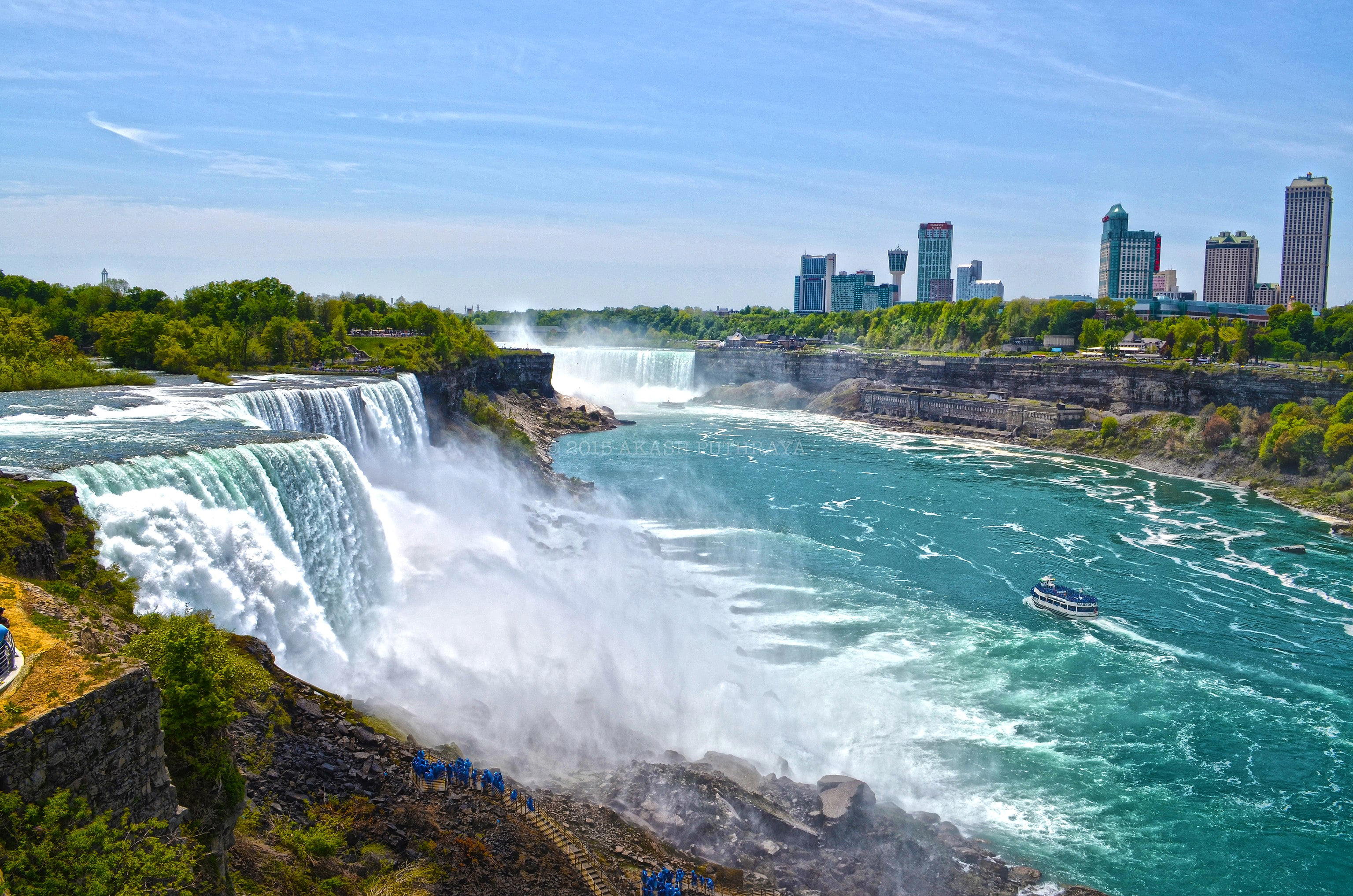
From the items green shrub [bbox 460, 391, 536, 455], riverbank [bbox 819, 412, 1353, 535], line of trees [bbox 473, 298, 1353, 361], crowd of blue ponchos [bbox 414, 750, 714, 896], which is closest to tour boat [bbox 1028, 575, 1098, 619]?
crowd of blue ponchos [bbox 414, 750, 714, 896]

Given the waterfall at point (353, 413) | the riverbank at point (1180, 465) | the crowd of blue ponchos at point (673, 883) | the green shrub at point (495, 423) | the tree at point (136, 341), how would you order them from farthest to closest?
the green shrub at point (495, 423)
the riverbank at point (1180, 465)
the tree at point (136, 341)
the waterfall at point (353, 413)
the crowd of blue ponchos at point (673, 883)

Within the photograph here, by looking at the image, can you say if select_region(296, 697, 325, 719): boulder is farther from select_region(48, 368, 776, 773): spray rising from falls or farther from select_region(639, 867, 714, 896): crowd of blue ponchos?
select_region(639, 867, 714, 896): crowd of blue ponchos

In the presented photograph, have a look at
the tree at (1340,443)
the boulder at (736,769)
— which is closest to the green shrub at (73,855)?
the boulder at (736,769)

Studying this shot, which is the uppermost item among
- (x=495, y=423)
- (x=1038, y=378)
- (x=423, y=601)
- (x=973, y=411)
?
(x=1038, y=378)

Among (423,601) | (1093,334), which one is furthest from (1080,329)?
(423,601)

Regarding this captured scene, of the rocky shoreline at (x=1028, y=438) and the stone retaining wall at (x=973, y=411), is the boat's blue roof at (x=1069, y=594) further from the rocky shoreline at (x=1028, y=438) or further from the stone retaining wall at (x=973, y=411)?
the stone retaining wall at (x=973, y=411)

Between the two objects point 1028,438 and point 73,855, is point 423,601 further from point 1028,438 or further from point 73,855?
point 1028,438
